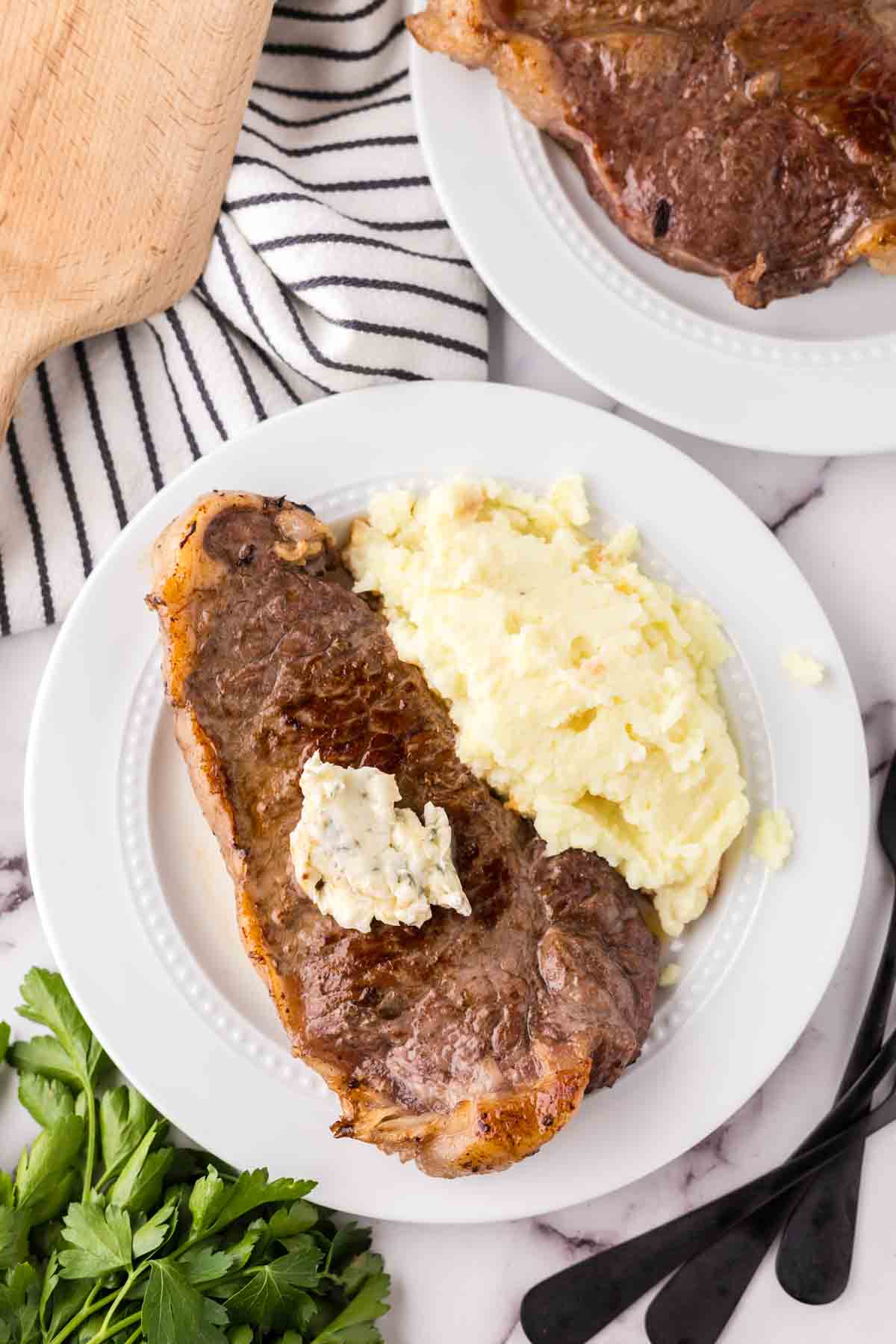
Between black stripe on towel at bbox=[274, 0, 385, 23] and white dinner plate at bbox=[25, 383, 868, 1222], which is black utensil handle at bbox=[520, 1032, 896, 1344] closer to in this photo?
white dinner plate at bbox=[25, 383, 868, 1222]

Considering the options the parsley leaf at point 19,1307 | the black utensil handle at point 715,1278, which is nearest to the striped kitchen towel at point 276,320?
the parsley leaf at point 19,1307

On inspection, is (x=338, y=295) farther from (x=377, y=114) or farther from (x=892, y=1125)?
(x=892, y=1125)

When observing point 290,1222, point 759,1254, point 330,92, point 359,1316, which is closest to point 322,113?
point 330,92

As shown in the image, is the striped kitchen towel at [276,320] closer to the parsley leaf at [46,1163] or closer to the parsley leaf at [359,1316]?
the parsley leaf at [46,1163]

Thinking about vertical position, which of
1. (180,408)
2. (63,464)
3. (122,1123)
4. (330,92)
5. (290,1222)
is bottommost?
(290,1222)

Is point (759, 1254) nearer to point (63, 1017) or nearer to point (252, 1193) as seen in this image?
point (252, 1193)

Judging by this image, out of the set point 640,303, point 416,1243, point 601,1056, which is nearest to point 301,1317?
point 416,1243
